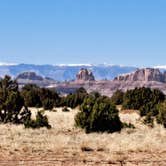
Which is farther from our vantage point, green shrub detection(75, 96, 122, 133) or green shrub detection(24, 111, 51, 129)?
green shrub detection(24, 111, 51, 129)

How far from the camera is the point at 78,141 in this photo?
78.2 feet

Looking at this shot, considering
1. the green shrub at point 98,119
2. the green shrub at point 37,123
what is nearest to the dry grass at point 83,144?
Result: the green shrub at point 98,119

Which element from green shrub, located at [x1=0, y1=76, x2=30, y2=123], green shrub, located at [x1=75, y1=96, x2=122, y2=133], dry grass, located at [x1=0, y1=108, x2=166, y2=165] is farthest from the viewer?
green shrub, located at [x1=0, y1=76, x2=30, y2=123]

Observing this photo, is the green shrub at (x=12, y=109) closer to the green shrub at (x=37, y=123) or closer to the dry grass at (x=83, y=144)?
the green shrub at (x=37, y=123)

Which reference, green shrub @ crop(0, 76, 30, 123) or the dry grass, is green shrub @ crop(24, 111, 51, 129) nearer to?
the dry grass

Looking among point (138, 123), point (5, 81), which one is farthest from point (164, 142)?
point (5, 81)

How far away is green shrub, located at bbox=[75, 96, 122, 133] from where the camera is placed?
2888cm

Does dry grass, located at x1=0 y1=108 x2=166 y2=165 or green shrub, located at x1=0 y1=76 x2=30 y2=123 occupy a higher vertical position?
green shrub, located at x1=0 y1=76 x2=30 y2=123

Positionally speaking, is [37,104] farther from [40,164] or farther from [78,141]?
[40,164]

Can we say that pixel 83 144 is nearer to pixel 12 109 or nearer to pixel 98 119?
pixel 98 119

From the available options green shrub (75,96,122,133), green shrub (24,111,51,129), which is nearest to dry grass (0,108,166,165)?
green shrub (75,96,122,133)

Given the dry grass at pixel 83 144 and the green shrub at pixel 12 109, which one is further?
the green shrub at pixel 12 109

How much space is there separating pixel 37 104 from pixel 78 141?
37627 mm

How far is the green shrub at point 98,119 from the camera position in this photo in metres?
28.9
